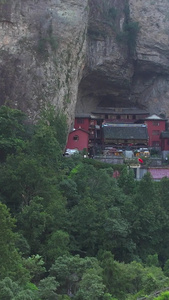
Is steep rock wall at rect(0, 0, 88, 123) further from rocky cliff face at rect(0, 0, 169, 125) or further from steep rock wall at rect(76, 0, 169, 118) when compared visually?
steep rock wall at rect(76, 0, 169, 118)

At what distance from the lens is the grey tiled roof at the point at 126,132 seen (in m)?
34.7

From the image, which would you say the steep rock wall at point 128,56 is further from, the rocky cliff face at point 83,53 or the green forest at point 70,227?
the green forest at point 70,227

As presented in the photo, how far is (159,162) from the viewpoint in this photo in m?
31.6

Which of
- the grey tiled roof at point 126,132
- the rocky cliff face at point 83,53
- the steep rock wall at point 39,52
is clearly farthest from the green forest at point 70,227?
the grey tiled roof at point 126,132

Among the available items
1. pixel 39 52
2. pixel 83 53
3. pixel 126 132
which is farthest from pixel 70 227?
pixel 126 132

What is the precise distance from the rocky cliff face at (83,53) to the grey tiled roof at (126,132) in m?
3.51

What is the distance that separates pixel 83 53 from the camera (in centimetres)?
3119

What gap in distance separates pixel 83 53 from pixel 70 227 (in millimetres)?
14334

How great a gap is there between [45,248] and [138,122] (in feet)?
69.7

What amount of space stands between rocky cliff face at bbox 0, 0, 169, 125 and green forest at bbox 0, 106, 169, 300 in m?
1.99

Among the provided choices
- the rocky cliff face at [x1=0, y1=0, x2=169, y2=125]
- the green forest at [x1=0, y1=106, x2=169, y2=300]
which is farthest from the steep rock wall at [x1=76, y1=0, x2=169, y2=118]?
the green forest at [x1=0, y1=106, x2=169, y2=300]

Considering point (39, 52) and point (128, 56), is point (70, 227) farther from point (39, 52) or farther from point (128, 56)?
point (128, 56)

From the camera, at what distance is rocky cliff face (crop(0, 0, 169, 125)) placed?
27578mm

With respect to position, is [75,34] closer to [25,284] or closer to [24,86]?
[24,86]
